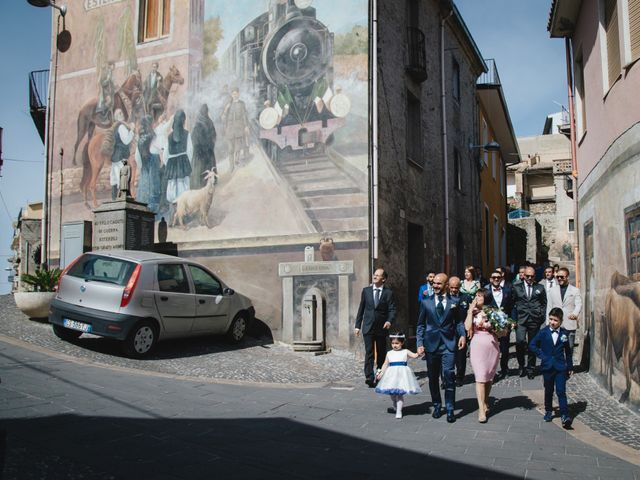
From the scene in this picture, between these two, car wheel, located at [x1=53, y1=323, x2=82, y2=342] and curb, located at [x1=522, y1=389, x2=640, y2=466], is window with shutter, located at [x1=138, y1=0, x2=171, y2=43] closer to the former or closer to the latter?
car wheel, located at [x1=53, y1=323, x2=82, y2=342]

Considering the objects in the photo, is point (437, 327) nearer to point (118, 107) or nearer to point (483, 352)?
point (483, 352)

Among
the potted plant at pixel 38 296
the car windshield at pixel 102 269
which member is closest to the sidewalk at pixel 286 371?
the potted plant at pixel 38 296

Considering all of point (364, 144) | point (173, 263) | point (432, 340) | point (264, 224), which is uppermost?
point (364, 144)

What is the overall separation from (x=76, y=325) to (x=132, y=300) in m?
0.97

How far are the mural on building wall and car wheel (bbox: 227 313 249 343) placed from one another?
208 cm

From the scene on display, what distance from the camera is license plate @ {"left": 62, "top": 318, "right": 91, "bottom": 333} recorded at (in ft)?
31.2

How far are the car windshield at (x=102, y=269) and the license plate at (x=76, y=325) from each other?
2.32ft

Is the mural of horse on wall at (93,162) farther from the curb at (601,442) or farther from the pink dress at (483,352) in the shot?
the curb at (601,442)

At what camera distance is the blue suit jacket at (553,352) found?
673 cm

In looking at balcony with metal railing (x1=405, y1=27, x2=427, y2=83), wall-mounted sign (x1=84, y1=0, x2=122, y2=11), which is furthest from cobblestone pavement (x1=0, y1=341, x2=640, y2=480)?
wall-mounted sign (x1=84, y1=0, x2=122, y2=11)

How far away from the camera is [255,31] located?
1403cm

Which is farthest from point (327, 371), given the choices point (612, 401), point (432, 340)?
point (612, 401)

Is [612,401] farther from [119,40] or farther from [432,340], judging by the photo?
[119,40]

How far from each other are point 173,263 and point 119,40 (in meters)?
8.13
